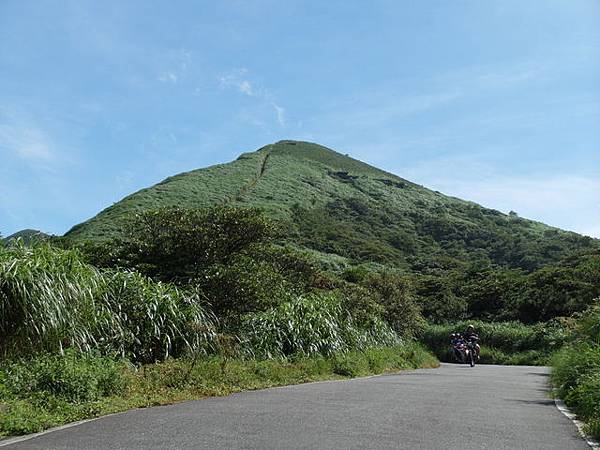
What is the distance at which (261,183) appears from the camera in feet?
284

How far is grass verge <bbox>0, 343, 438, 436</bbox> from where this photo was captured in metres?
7.73

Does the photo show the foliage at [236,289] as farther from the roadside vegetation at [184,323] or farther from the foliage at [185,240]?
the foliage at [185,240]

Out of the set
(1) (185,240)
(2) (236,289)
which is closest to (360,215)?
(1) (185,240)

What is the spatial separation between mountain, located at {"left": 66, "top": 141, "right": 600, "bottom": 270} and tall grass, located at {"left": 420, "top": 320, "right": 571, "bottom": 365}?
19.6m

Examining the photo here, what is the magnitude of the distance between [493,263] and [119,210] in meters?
42.3

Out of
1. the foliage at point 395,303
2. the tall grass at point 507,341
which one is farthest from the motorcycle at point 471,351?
the tall grass at point 507,341

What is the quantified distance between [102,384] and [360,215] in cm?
7525

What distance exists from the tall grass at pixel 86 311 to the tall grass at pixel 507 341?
24932 millimetres

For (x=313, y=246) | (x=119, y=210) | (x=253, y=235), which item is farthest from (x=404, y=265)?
(x=253, y=235)

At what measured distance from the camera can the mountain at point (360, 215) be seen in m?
66.9

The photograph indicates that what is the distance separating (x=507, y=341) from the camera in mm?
37688

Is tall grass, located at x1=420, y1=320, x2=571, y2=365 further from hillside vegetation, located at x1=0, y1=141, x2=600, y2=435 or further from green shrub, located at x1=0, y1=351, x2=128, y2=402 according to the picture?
green shrub, located at x1=0, y1=351, x2=128, y2=402

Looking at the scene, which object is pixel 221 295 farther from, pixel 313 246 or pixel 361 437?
pixel 313 246

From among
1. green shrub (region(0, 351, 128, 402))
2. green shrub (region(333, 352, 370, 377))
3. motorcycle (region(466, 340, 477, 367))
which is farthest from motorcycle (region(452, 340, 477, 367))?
green shrub (region(0, 351, 128, 402))
